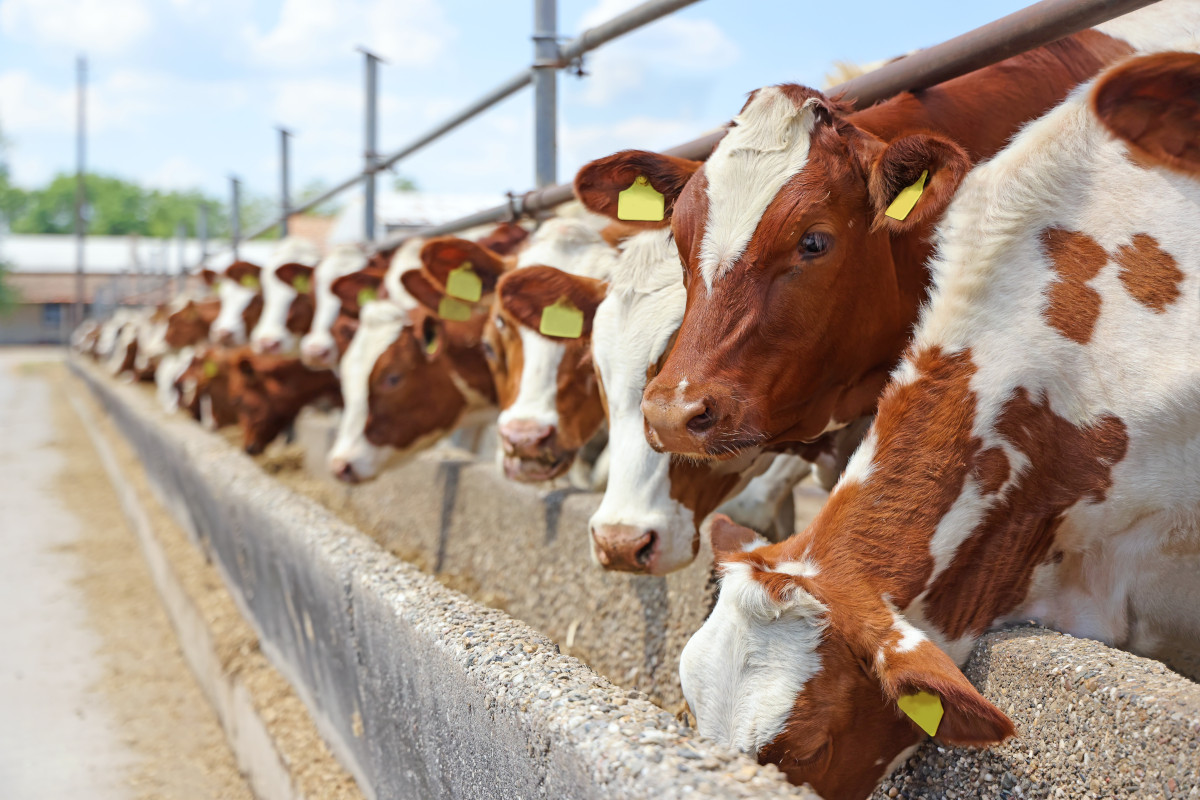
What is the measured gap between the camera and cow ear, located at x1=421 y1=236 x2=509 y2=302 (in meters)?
3.86

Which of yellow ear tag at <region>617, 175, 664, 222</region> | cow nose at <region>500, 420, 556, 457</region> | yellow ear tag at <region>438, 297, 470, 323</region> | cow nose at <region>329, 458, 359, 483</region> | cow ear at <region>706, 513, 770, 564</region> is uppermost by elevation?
yellow ear tag at <region>617, 175, 664, 222</region>

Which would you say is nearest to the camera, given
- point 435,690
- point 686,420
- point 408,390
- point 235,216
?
point 686,420

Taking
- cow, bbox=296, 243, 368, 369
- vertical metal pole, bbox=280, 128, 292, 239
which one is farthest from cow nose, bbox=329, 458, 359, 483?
vertical metal pole, bbox=280, 128, 292, 239

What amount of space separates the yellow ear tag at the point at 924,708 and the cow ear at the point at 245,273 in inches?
289

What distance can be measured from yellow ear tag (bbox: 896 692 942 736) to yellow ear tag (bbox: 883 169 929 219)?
0.84 m

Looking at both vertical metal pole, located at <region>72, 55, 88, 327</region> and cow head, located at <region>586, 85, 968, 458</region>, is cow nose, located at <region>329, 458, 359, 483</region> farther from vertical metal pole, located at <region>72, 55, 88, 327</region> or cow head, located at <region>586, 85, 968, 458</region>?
vertical metal pole, located at <region>72, 55, 88, 327</region>

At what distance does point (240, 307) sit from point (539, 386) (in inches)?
237

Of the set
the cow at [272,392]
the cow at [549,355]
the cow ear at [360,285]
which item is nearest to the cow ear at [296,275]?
the cow at [272,392]

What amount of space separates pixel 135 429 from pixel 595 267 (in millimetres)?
6494

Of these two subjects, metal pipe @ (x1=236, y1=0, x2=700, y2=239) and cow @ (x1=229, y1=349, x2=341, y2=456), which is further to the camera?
cow @ (x1=229, y1=349, x2=341, y2=456)

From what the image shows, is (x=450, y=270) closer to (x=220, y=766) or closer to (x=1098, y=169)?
(x=220, y=766)

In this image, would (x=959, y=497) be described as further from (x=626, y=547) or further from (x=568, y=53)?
(x=568, y=53)

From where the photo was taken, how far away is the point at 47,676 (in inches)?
178

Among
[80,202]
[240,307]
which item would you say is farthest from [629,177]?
[80,202]
